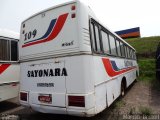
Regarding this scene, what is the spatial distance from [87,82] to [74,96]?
46cm

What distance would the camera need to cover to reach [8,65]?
294 inches

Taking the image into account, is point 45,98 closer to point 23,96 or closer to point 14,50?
point 23,96

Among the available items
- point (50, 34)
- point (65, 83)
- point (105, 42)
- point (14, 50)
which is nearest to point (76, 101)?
Answer: point (65, 83)

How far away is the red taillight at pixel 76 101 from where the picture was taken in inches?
180

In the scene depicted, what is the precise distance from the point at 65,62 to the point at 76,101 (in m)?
1.00

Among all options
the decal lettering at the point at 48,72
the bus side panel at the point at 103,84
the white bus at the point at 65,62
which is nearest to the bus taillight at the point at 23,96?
the white bus at the point at 65,62

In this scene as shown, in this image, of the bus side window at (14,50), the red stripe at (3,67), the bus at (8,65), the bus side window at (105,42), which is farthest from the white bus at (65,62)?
the bus side window at (14,50)

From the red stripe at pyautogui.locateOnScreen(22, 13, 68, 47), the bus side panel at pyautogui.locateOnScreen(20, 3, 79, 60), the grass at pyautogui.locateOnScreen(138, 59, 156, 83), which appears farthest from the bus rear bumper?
the grass at pyautogui.locateOnScreen(138, 59, 156, 83)

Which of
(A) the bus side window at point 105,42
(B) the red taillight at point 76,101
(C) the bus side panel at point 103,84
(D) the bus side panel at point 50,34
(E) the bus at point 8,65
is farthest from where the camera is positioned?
(E) the bus at point 8,65

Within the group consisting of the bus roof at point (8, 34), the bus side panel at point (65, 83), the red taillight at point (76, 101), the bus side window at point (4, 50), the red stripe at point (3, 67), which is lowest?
the red taillight at point (76, 101)

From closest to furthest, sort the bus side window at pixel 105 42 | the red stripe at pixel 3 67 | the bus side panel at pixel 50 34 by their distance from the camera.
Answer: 1. the bus side panel at pixel 50 34
2. the bus side window at pixel 105 42
3. the red stripe at pixel 3 67

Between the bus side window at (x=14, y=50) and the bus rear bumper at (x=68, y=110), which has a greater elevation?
the bus side window at (x=14, y=50)

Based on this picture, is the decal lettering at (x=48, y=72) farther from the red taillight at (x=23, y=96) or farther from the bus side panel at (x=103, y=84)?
the bus side panel at (x=103, y=84)

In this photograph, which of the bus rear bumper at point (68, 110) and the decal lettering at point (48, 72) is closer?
the bus rear bumper at point (68, 110)
